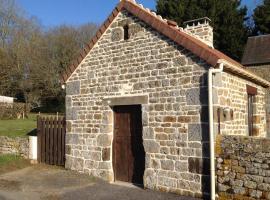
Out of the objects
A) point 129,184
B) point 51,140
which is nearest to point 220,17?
point 51,140

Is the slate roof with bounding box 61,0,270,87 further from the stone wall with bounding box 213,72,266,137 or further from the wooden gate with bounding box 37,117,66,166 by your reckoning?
the wooden gate with bounding box 37,117,66,166

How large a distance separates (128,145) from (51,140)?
3976mm

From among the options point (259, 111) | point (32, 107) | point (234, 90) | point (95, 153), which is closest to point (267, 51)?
point (259, 111)

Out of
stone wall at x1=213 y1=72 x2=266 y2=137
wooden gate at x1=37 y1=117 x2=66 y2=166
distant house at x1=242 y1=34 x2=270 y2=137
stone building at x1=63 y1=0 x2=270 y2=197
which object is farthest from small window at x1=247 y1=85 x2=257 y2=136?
distant house at x1=242 y1=34 x2=270 y2=137

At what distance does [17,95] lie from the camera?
40.2m

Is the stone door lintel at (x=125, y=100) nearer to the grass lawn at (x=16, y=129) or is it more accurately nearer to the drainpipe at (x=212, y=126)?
the drainpipe at (x=212, y=126)

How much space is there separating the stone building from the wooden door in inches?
1.2

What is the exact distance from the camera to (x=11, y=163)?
13047mm

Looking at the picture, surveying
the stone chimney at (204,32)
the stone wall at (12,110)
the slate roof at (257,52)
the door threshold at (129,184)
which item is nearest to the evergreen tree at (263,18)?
the slate roof at (257,52)

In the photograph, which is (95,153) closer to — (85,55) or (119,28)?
(85,55)

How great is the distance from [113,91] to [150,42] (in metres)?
1.96

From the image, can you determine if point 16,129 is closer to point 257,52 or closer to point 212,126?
point 212,126

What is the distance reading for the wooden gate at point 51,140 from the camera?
12656mm

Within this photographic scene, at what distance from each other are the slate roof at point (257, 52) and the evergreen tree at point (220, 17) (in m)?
4.32
